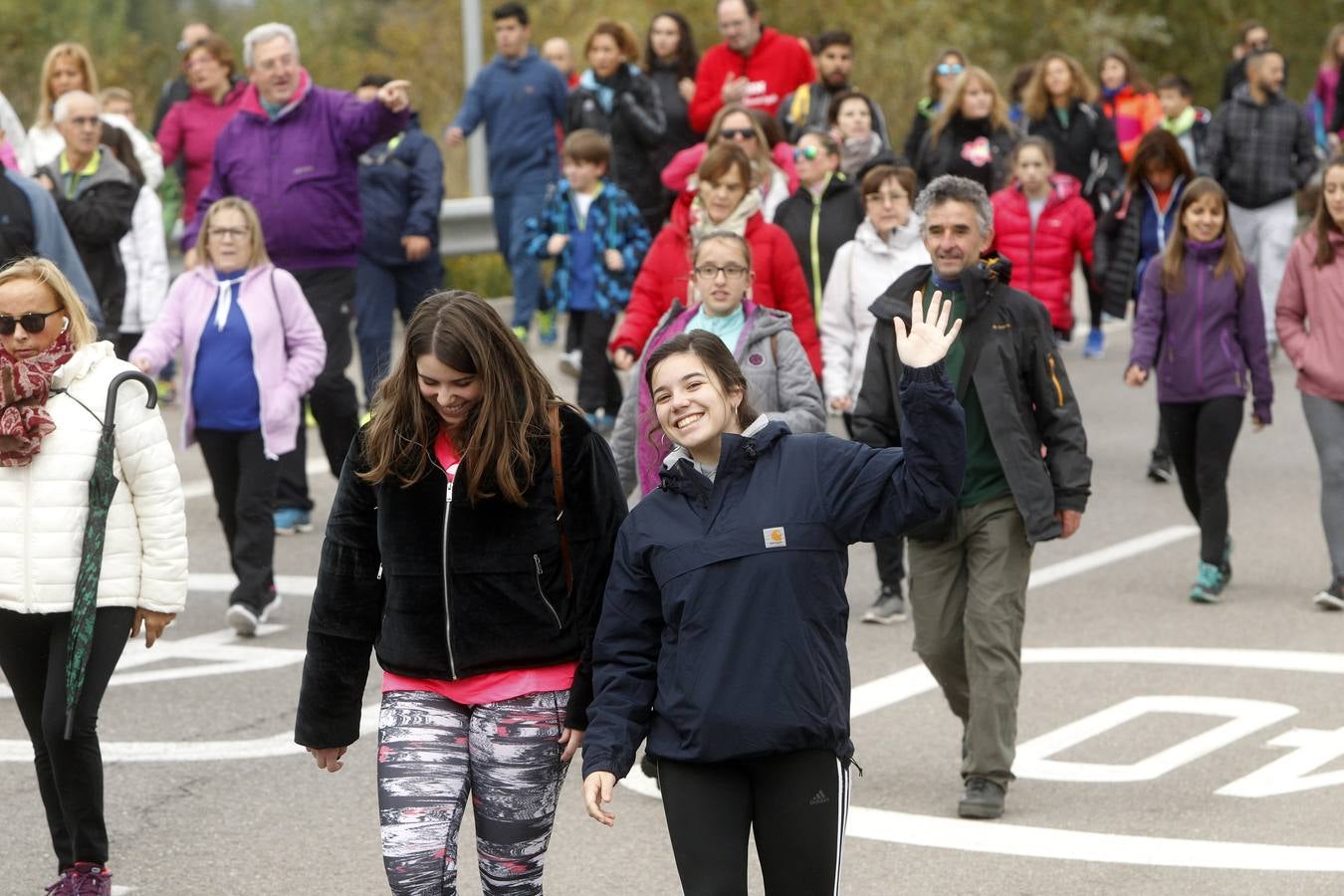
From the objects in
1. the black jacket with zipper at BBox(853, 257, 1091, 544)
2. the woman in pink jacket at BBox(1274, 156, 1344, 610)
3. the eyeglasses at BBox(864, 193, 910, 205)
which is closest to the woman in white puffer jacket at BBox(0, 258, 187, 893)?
the black jacket with zipper at BBox(853, 257, 1091, 544)

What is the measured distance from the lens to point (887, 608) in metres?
9.60

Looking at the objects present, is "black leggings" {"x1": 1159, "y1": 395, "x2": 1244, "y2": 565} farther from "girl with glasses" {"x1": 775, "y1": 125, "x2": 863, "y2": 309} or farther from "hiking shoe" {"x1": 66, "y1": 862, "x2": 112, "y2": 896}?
"hiking shoe" {"x1": 66, "y1": 862, "x2": 112, "y2": 896}

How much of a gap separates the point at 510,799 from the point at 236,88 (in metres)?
9.81

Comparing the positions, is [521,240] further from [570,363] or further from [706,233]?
[706,233]

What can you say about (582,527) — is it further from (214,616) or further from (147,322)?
(147,322)

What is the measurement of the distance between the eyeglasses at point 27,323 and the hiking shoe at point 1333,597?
5.85 meters

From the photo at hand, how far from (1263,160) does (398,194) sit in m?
6.15

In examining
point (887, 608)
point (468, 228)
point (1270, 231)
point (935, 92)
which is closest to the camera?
point (887, 608)

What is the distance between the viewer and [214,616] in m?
9.90

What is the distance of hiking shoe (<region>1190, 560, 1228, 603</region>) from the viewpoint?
9.89 metres

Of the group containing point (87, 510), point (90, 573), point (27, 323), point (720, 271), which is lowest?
point (90, 573)

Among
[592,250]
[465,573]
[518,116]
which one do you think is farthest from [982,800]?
[518,116]

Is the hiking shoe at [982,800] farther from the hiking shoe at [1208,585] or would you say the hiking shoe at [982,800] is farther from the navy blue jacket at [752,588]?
the hiking shoe at [1208,585]

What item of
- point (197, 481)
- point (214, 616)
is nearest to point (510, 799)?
point (214, 616)
